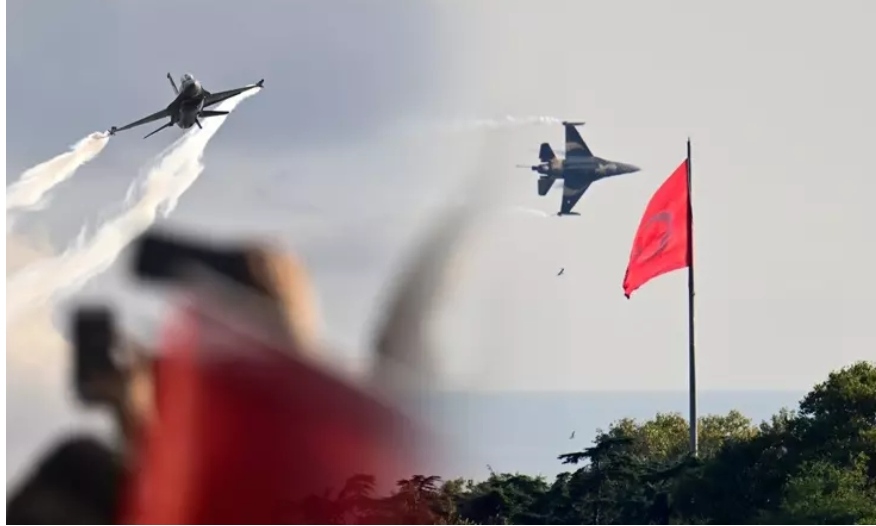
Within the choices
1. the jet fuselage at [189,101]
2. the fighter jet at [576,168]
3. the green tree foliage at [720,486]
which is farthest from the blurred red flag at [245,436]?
the fighter jet at [576,168]

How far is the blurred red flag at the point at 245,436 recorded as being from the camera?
214 feet

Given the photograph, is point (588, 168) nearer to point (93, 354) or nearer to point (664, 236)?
point (664, 236)

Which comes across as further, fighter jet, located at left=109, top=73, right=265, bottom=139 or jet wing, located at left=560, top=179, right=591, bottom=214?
jet wing, located at left=560, top=179, right=591, bottom=214

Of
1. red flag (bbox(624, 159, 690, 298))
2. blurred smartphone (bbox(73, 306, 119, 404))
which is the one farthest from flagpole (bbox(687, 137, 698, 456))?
blurred smartphone (bbox(73, 306, 119, 404))

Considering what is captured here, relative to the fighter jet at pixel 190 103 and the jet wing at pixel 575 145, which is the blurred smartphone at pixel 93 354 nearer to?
the fighter jet at pixel 190 103

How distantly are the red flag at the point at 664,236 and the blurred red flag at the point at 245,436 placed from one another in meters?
12.8

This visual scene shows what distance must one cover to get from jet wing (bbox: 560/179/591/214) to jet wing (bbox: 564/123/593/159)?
5.13ft

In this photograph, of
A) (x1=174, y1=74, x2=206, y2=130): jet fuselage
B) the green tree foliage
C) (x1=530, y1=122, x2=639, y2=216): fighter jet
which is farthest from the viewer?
(x1=530, y1=122, x2=639, y2=216): fighter jet

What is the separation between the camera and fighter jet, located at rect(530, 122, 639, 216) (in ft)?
271

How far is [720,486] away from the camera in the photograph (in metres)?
54.3

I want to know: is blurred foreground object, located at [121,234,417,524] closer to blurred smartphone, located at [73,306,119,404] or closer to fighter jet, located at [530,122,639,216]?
blurred smartphone, located at [73,306,119,404]

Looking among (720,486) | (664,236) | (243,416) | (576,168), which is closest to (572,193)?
(576,168)

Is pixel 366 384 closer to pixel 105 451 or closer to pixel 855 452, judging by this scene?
pixel 105 451

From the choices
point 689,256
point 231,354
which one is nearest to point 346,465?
point 231,354
